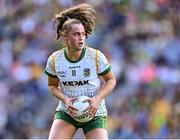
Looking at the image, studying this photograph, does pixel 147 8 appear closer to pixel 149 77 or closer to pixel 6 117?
pixel 149 77

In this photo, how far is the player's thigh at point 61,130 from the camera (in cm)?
706

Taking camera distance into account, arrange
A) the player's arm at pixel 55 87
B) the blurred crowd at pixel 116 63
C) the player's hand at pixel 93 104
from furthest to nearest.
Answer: the blurred crowd at pixel 116 63 → the player's arm at pixel 55 87 → the player's hand at pixel 93 104

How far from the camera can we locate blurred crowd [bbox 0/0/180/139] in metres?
12.4

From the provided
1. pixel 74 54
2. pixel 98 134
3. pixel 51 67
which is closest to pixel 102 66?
pixel 74 54

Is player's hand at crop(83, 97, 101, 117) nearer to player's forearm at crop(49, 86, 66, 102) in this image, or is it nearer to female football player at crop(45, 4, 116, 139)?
female football player at crop(45, 4, 116, 139)

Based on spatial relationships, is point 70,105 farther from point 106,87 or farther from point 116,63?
point 116,63

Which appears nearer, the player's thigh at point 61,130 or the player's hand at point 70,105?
the player's hand at point 70,105

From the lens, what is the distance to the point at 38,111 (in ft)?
41.7

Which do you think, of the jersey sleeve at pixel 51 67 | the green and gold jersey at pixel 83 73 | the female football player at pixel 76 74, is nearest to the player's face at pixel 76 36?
the female football player at pixel 76 74

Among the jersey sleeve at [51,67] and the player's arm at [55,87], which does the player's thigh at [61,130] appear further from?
the jersey sleeve at [51,67]

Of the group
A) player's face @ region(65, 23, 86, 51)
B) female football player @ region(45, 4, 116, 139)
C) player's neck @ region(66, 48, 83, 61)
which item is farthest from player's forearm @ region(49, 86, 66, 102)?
player's face @ region(65, 23, 86, 51)

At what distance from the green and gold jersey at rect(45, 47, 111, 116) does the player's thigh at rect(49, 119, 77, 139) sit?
0.44 ft

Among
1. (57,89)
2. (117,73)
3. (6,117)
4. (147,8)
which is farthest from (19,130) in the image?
(57,89)

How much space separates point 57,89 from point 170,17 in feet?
21.9
